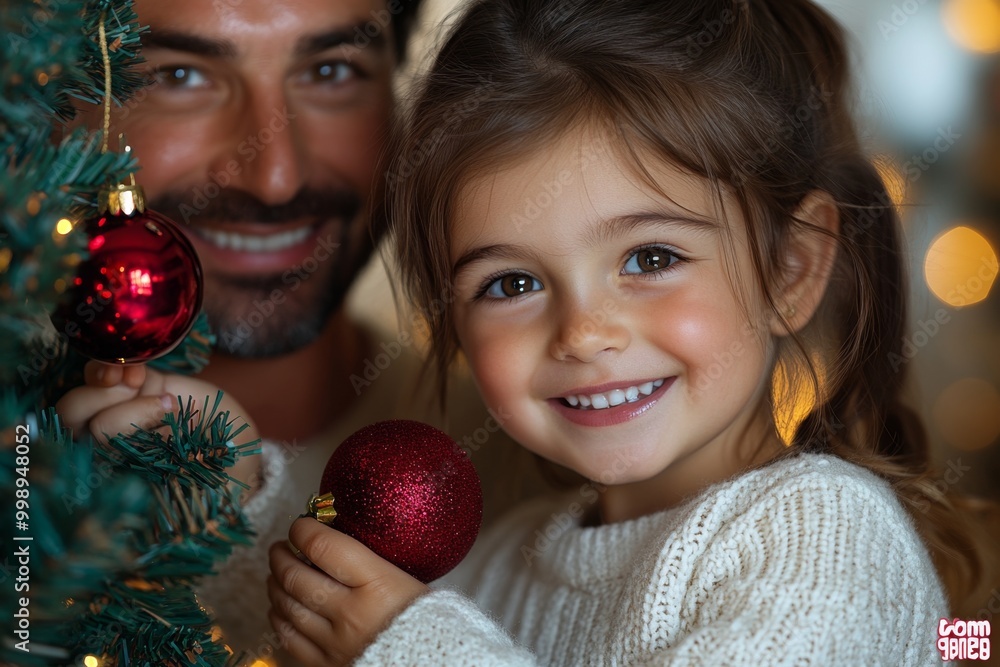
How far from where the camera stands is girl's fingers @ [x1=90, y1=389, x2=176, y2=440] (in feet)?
2.36

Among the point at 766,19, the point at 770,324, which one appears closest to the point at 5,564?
the point at 770,324

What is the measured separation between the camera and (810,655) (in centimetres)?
Answer: 68

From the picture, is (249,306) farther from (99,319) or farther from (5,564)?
(5,564)

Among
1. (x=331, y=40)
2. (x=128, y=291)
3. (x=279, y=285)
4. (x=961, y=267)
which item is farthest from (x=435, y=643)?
(x=961, y=267)

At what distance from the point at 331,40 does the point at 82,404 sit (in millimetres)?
509

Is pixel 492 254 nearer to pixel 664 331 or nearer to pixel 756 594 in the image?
pixel 664 331

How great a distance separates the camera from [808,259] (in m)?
0.98

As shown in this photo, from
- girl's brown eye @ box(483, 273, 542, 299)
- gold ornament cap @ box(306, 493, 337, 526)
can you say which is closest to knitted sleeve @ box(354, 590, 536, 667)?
gold ornament cap @ box(306, 493, 337, 526)

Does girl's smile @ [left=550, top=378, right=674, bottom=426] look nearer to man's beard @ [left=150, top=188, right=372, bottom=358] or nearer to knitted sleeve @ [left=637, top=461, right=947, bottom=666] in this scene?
knitted sleeve @ [left=637, top=461, right=947, bottom=666]

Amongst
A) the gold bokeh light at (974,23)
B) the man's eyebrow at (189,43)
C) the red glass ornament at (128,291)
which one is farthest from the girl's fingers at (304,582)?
the gold bokeh light at (974,23)

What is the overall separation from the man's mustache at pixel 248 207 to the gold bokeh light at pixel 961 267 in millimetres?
799

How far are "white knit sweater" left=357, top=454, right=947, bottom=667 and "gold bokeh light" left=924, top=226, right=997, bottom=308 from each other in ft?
1.40

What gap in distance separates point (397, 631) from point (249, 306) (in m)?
0.47

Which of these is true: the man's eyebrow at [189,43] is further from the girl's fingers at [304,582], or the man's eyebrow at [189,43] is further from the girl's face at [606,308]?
the girl's fingers at [304,582]
